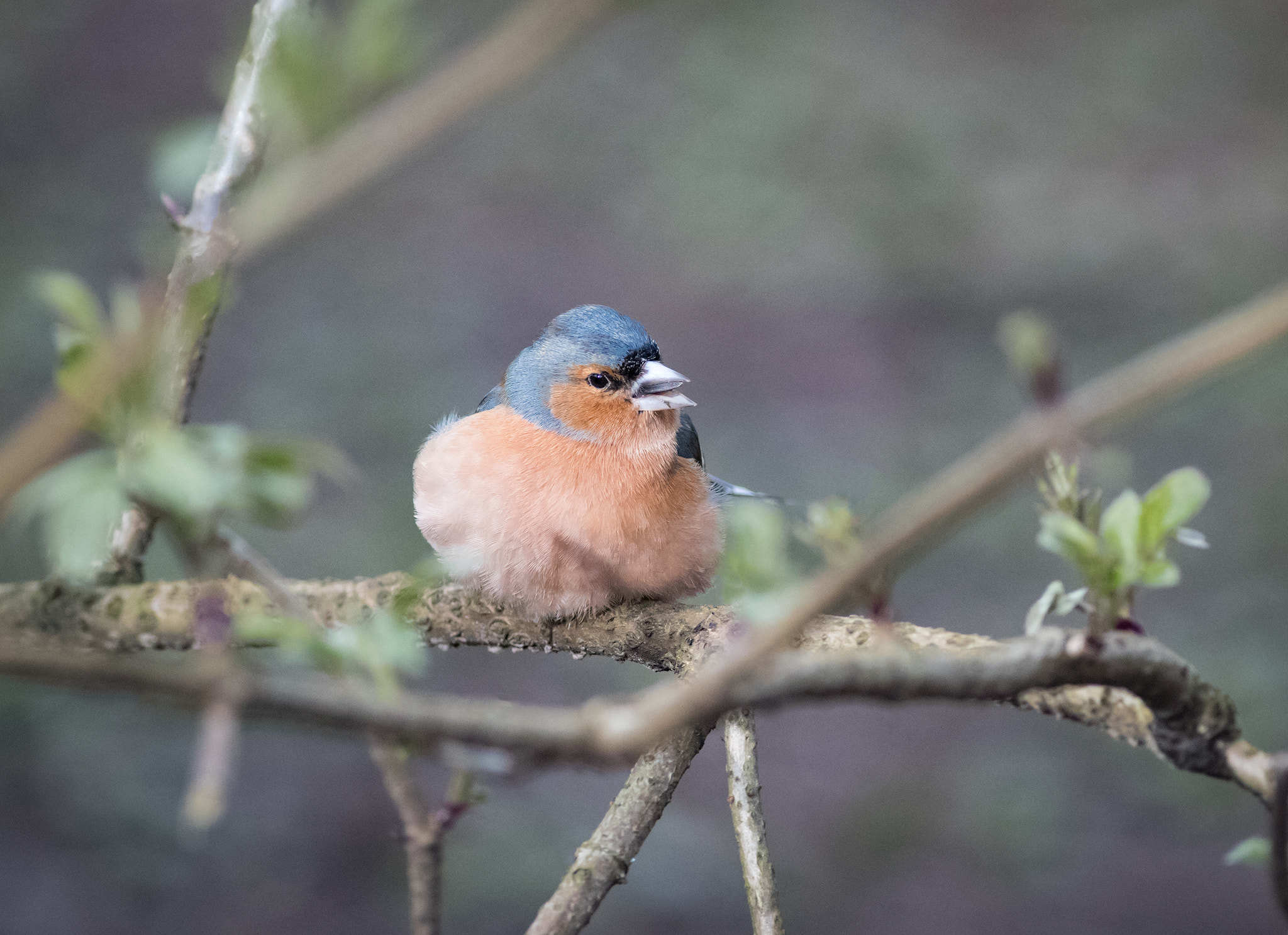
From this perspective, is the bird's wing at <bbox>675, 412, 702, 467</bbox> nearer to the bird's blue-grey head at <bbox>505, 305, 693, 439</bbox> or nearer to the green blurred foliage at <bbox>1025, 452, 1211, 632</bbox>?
the bird's blue-grey head at <bbox>505, 305, 693, 439</bbox>

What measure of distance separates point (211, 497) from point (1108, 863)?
5702mm

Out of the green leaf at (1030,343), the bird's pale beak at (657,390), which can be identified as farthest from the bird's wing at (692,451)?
the green leaf at (1030,343)

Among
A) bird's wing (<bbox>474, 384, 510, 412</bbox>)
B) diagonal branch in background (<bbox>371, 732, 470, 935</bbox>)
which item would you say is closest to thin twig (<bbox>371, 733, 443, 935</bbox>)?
diagonal branch in background (<bbox>371, 732, 470, 935</bbox>)

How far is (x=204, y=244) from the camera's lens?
1286 mm

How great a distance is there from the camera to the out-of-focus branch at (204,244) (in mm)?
981

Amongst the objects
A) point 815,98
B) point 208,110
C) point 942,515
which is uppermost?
point 815,98

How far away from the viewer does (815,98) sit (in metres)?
9.47

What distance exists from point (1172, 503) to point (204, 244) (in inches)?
46.1

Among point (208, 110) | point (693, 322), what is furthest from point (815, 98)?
point (208, 110)

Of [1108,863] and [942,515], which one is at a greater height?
[1108,863]

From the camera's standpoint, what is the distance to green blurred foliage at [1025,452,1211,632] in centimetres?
113

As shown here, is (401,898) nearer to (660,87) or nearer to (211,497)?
(211,497)

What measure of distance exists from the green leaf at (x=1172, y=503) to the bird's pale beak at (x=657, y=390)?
1529 millimetres

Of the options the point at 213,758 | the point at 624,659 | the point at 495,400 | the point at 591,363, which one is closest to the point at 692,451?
the point at 591,363
